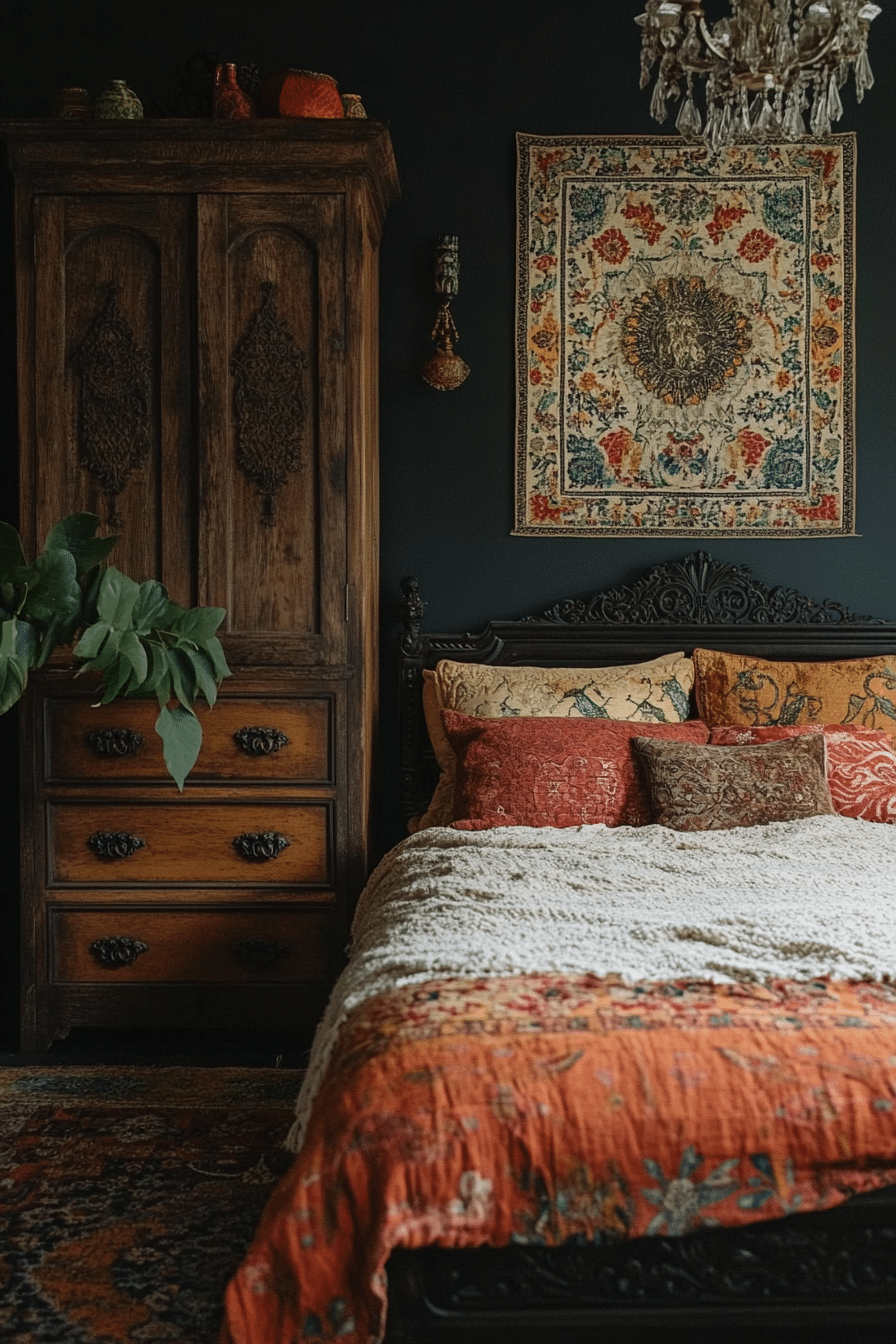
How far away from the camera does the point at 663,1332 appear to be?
154 centimetres

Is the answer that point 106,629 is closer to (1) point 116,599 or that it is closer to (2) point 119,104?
(1) point 116,599

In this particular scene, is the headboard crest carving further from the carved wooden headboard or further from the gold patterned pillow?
the gold patterned pillow

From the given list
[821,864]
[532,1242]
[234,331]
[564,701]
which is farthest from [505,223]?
[532,1242]

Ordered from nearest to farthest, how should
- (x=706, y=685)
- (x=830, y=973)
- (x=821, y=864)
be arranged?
1. (x=830, y=973)
2. (x=821, y=864)
3. (x=706, y=685)

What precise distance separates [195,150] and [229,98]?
182 mm

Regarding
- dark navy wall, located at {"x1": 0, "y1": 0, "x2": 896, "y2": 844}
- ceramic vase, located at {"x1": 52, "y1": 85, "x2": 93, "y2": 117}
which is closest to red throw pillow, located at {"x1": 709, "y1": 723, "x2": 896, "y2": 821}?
dark navy wall, located at {"x1": 0, "y1": 0, "x2": 896, "y2": 844}

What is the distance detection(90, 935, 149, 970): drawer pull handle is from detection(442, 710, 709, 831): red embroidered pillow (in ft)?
3.01

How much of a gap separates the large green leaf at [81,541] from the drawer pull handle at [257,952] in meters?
1.06

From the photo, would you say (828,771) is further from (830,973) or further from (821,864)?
(830,973)

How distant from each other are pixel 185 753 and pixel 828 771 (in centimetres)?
159

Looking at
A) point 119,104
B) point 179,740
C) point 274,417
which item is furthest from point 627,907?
point 119,104

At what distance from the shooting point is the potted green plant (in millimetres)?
2768

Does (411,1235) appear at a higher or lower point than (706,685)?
lower

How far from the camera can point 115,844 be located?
3193 mm
